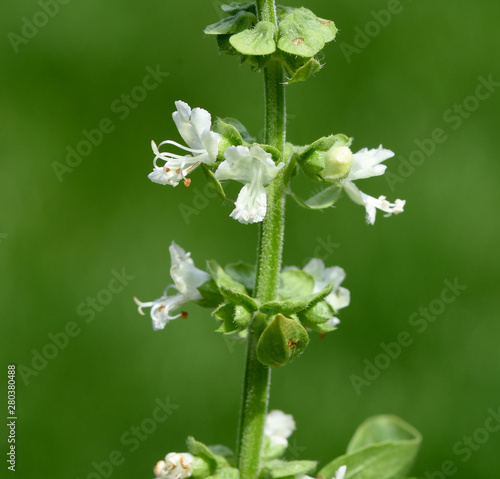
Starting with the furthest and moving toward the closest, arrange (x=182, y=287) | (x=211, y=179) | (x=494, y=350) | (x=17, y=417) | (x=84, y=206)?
(x=84, y=206) → (x=494, y=350) → (x=17, y=417) → (x=182, y=287) → (x=211, y=179)

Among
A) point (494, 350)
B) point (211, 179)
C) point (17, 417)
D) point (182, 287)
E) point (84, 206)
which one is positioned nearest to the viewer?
point (211, 179)

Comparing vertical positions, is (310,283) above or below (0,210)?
above

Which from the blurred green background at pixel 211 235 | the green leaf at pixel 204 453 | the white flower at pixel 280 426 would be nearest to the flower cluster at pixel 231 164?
the green leaf at pixel 204 453

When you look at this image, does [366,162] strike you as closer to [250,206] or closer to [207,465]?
[250,206]

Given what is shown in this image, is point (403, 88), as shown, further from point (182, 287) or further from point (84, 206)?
point (182, 287)

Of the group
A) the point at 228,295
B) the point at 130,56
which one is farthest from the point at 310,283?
the point at 130,56

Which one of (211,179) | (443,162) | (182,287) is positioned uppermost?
(443,162)

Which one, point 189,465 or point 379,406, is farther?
point 379,406
